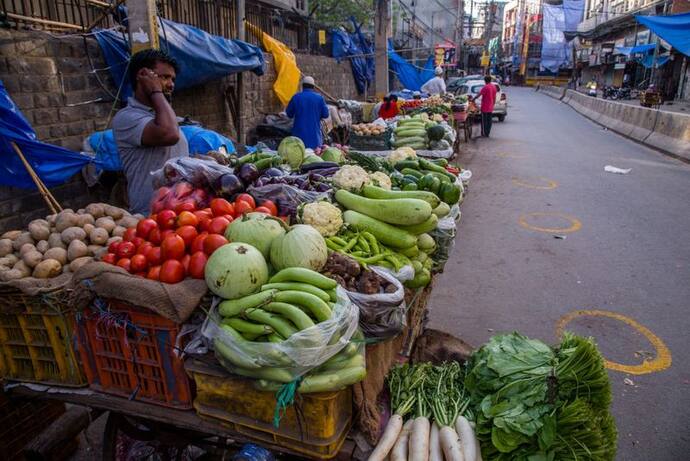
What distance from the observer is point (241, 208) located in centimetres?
279

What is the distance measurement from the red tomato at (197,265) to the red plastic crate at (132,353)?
26 centimetres

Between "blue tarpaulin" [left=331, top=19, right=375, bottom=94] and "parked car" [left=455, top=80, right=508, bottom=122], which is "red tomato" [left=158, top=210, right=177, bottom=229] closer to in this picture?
"blue tarpaulin" [left=331, top=19, right=375, bottom=94]

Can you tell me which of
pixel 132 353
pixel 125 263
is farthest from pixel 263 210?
pixel 132 353

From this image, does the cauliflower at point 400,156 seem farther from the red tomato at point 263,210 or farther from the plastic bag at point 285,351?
the plastic bag at point 285,351

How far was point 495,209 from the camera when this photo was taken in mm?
8477

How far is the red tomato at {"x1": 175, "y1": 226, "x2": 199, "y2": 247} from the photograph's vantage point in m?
2.42

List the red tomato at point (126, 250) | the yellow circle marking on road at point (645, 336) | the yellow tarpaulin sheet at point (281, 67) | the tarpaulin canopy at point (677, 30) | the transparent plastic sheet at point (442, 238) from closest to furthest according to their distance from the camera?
the red tomato at point (126, 250) < the transparent plastic sheet at point (442, 238) < the yellow circle marking on road at point (645, 336) < the yellow tarpaulin sheet at point (281, 67) < the tarpaulin canopy at point (677, 30)

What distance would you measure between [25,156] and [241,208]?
3176 millimetres

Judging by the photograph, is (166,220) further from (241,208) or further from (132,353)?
(132,353)

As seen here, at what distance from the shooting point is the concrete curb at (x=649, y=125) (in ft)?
41.6

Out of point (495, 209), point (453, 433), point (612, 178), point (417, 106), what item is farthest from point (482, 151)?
point (453, 433)

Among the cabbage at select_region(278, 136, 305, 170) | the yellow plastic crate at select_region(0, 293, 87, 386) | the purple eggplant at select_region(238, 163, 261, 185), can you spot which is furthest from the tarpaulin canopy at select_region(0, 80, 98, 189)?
the yellow plastic crate at select_region(0, 293, 87, 386)

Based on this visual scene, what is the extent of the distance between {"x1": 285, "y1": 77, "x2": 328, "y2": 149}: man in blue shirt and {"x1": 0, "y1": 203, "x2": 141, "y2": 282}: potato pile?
19.5 feet

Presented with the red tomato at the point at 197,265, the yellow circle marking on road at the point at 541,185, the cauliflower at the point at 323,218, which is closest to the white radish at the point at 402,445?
the cauliflower at the point at 323,218
